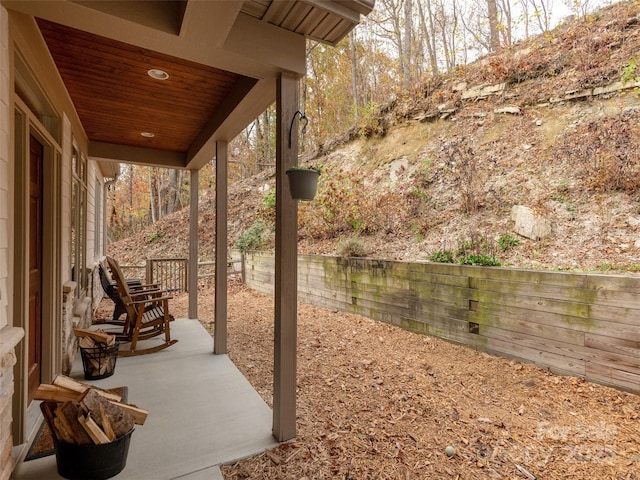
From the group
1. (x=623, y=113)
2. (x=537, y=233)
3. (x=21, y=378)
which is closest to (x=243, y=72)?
(x=21, y=378)

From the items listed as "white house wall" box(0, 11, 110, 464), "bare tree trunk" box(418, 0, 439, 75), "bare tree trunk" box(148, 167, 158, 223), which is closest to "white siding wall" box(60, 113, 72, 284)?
"white house wall" box(0, 11, 110, 464)

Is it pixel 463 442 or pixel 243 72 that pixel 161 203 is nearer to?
pixel 243 72

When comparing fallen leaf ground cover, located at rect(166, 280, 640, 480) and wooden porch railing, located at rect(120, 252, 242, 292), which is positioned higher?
wooden porch railing, located at rect(120, 252, 242, 292)

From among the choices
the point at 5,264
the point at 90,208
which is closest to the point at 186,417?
the point at 5,264

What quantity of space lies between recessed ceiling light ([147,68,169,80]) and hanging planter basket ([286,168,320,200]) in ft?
4.51

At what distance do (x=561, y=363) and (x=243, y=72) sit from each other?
338 centimetres

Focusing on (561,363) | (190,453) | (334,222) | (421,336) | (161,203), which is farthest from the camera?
(161,203)

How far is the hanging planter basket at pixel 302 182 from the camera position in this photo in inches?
82.6

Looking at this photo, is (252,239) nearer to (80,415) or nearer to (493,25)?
(80,415)

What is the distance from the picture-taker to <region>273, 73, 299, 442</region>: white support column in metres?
2.23

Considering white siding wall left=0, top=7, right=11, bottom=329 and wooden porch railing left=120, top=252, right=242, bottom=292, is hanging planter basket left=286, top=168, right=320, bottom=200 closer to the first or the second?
white siding wall left=0, top=7, right=11, bottom=329

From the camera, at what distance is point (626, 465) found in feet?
6.21

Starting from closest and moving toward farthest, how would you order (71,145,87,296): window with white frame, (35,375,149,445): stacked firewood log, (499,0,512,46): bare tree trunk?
1. (35,375,149,445): stacked firewood log
2. (71,145,87,296): window with white frame
3. (499,0,512,46): bare tree trunk

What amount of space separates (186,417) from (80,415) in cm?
87
